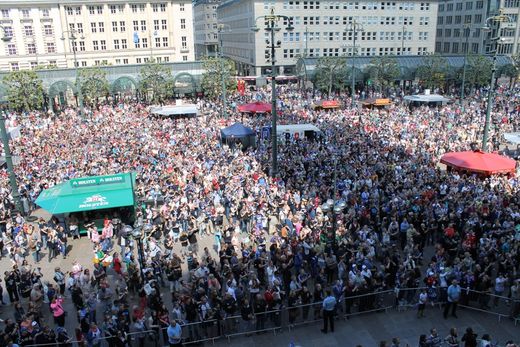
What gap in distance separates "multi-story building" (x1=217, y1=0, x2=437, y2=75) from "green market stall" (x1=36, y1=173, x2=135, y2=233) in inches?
2536

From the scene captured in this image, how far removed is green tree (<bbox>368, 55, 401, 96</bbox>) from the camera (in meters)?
58.9

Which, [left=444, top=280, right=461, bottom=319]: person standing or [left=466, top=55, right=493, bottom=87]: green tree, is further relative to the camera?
[left=466, top=55, right=493, bottom=87]: green tree

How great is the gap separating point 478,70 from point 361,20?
104 ft

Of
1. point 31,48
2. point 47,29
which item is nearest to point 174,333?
point 31,48

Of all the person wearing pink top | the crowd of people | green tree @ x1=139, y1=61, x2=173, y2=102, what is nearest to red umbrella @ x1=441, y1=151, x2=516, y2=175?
the crowd of people

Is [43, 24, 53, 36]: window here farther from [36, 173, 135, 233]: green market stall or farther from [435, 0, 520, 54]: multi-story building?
[435, 0, 520, 54]: multi-story building

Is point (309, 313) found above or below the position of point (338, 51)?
below

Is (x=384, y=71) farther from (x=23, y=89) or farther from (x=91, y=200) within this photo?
(x=91, y=200)

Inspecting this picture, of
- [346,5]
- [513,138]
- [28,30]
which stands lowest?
[513,138]

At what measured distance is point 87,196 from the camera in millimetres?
18781

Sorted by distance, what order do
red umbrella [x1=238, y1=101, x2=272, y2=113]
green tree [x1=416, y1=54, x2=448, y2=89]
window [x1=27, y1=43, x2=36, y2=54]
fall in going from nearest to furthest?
1. red umbrella [x1=238, y1=101, x2=272, y2=113]
2. green tree [x1=416, y1=54, x2=448, y2=89]
3. window [x1=27, y1=43, x2=36, y2=54]

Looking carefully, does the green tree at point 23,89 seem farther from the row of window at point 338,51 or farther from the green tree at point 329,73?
the row of window at point 338,51

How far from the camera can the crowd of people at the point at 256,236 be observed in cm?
1253

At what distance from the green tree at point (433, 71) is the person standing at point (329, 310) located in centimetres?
5334
